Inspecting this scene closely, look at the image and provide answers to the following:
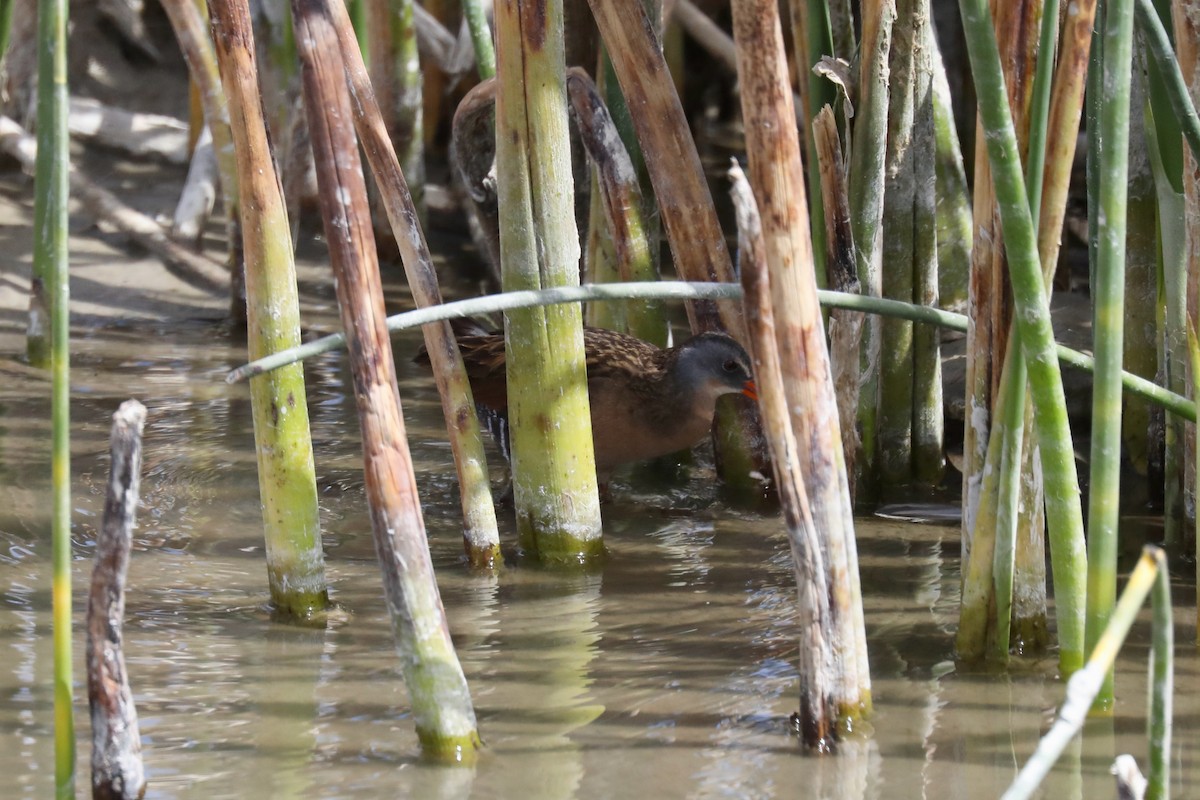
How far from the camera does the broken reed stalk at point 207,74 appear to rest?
4922 mm

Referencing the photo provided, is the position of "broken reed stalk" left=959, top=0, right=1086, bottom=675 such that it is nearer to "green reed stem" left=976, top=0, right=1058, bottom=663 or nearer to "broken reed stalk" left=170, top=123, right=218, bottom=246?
"green reed stem" left=976, top=0, right=1058, bottom=663

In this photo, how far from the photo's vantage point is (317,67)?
235 cm

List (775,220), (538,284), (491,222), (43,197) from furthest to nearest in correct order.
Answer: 1. (491,222)
2. (43,197)
3. (538,284)
4. (775,220)

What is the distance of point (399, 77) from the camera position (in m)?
6.25

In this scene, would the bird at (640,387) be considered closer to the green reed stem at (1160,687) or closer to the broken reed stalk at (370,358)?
the broken reed stalk at (370,358)

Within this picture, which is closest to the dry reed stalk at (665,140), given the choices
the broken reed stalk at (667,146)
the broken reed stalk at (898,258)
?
the broken reed stalk at (667,146)

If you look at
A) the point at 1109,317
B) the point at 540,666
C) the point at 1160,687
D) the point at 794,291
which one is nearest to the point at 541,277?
the point at 540,666

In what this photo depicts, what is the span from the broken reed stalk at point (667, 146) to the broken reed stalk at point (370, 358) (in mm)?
1390

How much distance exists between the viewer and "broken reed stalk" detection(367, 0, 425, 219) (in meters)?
6.13

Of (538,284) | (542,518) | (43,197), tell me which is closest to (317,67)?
(538,284)

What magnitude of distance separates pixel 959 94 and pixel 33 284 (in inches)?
196

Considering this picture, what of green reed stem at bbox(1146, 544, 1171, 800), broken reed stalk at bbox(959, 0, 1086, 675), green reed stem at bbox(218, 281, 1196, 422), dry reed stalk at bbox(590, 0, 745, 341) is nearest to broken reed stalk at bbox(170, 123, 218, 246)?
dry reed stalk at bbox(590, 0, 745, 341)

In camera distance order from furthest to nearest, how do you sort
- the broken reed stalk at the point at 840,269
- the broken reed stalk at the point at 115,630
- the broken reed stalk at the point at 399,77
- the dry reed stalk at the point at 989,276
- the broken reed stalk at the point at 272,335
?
the broken reed stalk at the point at 399,77, the broken reed stalk at the point at 840,269, the broken reed stalk at the point at 272,335, the dry reed stalk at the point at 989,276, the broken reed stalk at the point at 115,630

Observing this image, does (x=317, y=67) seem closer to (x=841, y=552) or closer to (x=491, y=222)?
(x=841, y=552)
